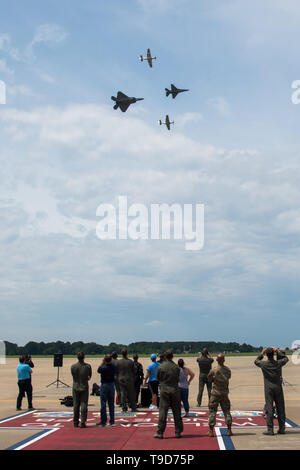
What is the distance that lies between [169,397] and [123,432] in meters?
1.43

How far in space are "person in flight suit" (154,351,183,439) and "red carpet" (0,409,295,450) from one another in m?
0.28

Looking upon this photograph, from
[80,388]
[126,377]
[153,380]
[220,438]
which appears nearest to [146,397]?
[153,380]

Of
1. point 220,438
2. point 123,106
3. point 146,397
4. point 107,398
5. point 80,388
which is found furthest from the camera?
point 123,106

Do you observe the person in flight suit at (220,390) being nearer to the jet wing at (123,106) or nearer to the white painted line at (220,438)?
the white painted line at (220,438)

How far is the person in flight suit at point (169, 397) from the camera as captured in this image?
10.7 meters

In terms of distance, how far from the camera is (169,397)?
36.3 ft

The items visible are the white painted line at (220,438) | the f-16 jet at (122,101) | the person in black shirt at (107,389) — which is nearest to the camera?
the white painted line at (220,438)

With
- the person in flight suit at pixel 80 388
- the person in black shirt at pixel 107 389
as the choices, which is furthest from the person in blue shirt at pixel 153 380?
the person in flight suit at pixel 80 388

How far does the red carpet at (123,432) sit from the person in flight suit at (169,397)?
11.2 inches

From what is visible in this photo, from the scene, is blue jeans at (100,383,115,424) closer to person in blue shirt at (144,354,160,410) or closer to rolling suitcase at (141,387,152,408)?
person in blue shirt at (144,354,160,410)

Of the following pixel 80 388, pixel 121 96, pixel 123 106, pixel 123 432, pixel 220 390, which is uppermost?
pixel 121 96

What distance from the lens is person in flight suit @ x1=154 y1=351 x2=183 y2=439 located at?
1073 centimetres

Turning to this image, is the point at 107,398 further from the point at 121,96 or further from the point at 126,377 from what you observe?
the point at 121,96
